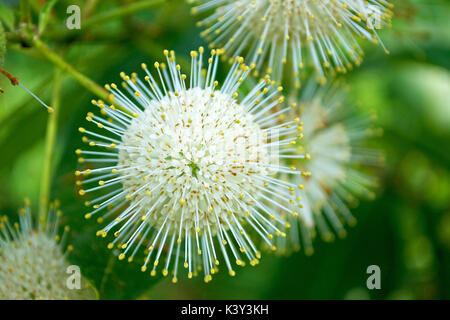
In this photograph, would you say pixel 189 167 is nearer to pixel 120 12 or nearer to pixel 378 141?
pixel 120 12

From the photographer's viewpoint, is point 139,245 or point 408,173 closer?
point 139,245

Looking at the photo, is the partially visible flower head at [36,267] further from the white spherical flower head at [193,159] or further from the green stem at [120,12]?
the green stem at [120,12]

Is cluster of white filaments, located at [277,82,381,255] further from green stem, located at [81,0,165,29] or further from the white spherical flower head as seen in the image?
green stem, located at [81,0,165,29]

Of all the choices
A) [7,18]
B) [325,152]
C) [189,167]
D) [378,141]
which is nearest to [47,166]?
[7,18]
